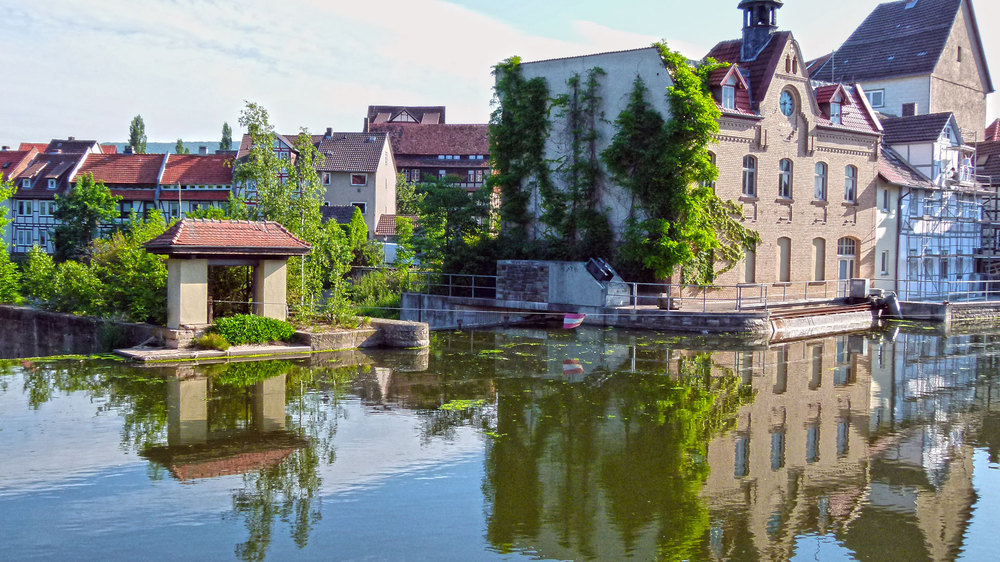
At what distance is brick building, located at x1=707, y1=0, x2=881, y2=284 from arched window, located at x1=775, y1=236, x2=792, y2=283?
4 cm

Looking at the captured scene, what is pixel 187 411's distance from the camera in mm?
14586

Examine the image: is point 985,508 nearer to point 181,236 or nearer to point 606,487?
point 606,487

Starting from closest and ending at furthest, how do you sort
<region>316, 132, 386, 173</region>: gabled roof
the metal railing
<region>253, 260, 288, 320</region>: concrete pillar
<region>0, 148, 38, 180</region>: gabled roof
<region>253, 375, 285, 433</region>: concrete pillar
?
<region>253, 375, 285, 433</region>: concrete pillar
<region>253, 260, 288, 320</region>: concrete pillar
the metal railing
<region>316, 132, 386, 173</region>: gabled roof
<region>0, 148, 38, 180</region>: gabled roof

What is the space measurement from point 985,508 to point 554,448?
17.8 feet

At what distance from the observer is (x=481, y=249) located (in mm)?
33344

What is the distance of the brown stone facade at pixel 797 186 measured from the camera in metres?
32.4

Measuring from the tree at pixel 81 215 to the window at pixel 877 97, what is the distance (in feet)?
160

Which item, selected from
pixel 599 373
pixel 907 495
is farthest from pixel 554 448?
pixel 599 373

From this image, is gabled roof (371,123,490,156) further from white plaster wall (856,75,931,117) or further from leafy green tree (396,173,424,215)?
white plaster wall (856,75,931,117)

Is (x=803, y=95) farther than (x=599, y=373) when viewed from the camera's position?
Yes

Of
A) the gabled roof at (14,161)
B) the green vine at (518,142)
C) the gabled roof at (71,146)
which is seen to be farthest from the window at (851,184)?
the gabled roof at (14,161)

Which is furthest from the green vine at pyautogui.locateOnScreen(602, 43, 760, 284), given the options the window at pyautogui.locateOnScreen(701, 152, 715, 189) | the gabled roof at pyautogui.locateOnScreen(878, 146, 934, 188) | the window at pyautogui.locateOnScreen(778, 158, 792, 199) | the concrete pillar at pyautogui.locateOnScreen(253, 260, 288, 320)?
the concrete pillar at pyautogui.locateOnScreen(253, 260, 288, 320)

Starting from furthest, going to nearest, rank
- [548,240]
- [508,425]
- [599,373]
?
[548,240]
[599,373]
[508,425]

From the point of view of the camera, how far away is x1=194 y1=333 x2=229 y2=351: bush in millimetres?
20156
